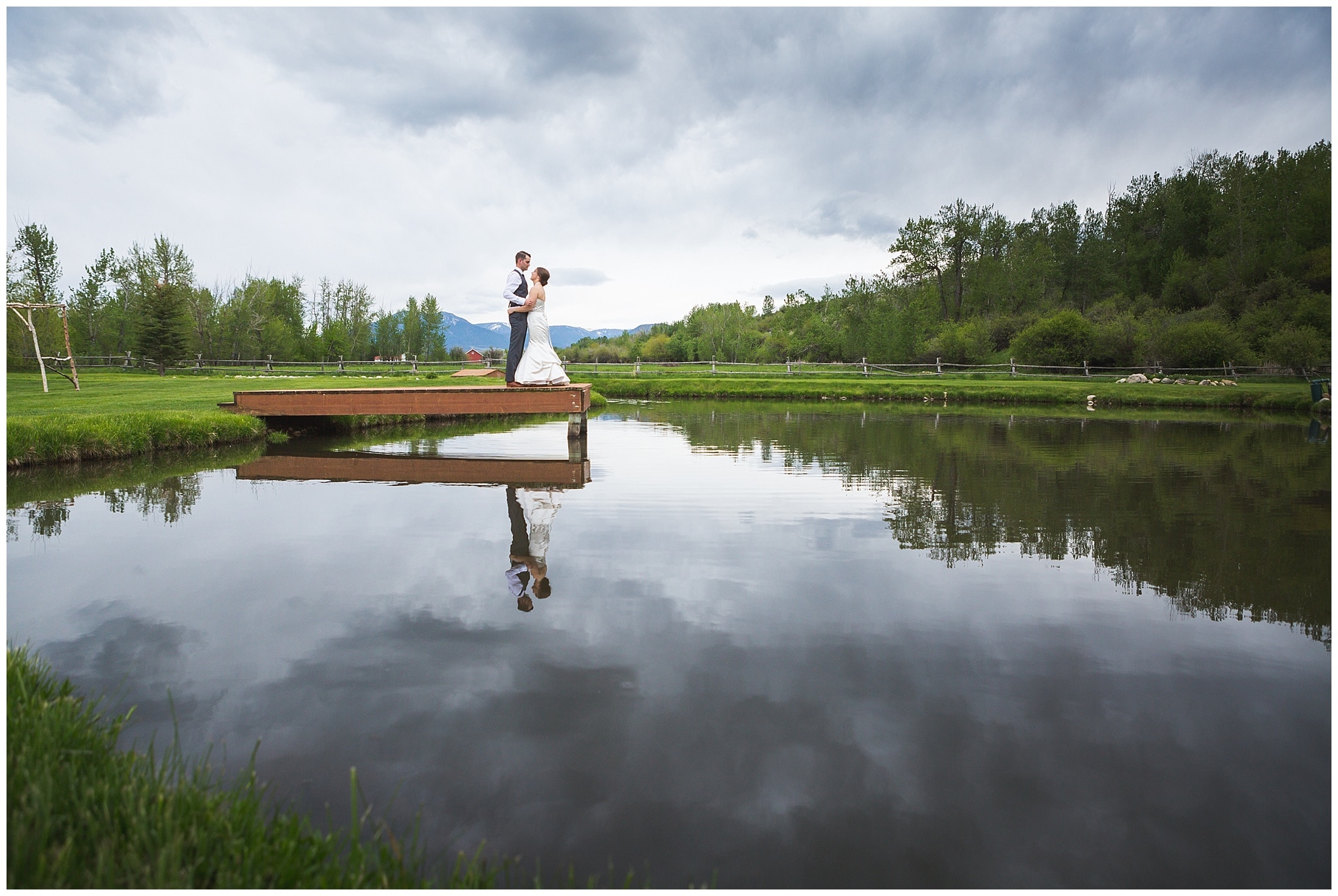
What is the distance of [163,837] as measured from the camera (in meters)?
2.01

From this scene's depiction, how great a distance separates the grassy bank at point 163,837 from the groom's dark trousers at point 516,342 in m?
10.8

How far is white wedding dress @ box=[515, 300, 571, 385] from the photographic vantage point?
1334cm

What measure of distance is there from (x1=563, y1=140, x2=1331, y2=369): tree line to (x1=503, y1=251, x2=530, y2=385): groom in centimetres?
3722

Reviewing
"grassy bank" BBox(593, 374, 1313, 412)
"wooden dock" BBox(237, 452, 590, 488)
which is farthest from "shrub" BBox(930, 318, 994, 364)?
"wooden dock" BBox(237, 452, 590, 488)

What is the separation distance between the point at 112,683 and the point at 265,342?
56.5m

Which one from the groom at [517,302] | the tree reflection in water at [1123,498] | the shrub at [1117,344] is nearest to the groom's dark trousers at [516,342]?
the groom at [517,302]

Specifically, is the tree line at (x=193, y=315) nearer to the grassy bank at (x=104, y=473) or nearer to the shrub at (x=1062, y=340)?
the grassy bank at (x=104, y=473)

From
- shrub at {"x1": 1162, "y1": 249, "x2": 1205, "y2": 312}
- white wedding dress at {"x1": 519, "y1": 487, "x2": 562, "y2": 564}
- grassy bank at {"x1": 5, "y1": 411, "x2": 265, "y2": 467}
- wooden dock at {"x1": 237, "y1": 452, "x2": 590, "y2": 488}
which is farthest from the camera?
shrub at {"x1": 1162, "y1": 249, "x2": 1205, "y2": 312}

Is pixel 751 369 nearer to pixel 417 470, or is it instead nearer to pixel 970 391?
pixel 970 391

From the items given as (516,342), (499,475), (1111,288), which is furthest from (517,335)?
(1111,288)

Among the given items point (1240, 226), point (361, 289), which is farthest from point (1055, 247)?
point (361, 289)

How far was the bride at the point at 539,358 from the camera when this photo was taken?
13.3m

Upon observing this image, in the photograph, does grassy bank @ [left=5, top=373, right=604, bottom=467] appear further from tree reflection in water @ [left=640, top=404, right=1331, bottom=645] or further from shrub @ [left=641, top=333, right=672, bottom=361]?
shrub @ [left=641, top=333, right=672, bottom=361]

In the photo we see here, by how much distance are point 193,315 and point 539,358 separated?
4617 centimetres
